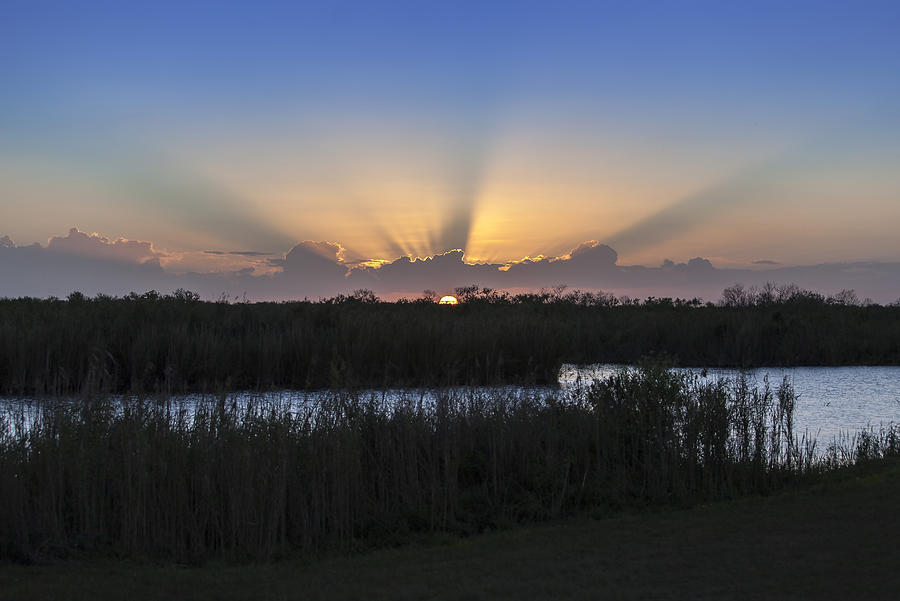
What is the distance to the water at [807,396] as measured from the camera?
10807 mm

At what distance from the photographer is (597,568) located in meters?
6.09

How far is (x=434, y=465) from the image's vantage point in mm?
8961

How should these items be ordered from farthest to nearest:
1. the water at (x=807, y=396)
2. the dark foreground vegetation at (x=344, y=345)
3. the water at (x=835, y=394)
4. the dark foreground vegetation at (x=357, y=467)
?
the dark foreground vegetation at (x=344, y=345), the water at (x=835, y=394), the water at (x=807, y=396), the dark foreground vegetation at (x=357, y=467)

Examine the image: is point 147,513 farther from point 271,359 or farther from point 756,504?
point 271,359

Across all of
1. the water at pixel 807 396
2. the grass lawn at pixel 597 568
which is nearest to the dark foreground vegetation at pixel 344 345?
the water at pixel 807 396

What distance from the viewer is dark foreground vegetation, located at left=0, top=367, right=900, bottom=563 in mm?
7465

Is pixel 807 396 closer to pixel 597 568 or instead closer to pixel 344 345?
pixel 344 345

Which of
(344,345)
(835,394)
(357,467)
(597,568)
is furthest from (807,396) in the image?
(597,568)

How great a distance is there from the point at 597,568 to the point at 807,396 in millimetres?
14730

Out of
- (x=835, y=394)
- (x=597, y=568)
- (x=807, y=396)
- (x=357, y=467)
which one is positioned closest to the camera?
(x=597, y=568)

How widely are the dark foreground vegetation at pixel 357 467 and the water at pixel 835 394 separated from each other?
2.78 meters

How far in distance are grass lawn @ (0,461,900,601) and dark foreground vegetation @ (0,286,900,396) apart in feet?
10.7

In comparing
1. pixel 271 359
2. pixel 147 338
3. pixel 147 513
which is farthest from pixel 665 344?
pixel 147 513

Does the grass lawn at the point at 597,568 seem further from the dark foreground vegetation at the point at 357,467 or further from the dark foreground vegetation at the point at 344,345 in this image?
the dark foreground vegetation at the point at 344,345
